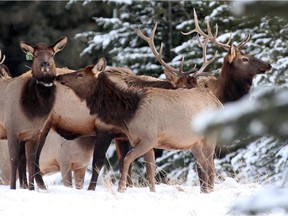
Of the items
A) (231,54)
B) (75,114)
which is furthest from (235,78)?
(75,114)

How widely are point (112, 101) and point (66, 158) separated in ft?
8.50

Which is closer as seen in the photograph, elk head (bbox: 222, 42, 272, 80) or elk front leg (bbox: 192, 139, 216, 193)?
elk front leg (bbox: 192, 139, 216, 193)

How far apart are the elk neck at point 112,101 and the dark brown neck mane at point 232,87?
2.51 metres

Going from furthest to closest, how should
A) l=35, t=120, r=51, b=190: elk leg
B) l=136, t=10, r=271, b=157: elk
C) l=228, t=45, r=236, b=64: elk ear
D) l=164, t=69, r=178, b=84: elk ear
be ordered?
l=228, t=45, r=236, b=64: elk ear < l=136, t=10, r=271, b=157: elk < l=164, t=69, r=178, b=84: elk ear < l=35, t=120, r=51, b=190: elk leg

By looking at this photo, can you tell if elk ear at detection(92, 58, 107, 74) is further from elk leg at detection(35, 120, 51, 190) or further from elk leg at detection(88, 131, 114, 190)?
elk leg at detection(35, 120, 51, 190)

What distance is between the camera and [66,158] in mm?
11578

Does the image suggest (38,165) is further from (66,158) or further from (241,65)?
(241,65)

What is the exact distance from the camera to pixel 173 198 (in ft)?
23.2

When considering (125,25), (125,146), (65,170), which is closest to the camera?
(125,146)

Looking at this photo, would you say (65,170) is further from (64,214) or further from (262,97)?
(262,97)

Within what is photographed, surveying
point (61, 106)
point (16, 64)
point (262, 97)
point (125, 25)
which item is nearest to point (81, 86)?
point (61, 106)

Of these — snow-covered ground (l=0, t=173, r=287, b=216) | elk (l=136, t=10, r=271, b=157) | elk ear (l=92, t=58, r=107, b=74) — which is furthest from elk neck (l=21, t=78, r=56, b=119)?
elk (l=136, t=10, r=271, b=157)

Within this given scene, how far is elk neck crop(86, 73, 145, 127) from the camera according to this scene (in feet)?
29.4

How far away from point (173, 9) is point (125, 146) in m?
13.2
